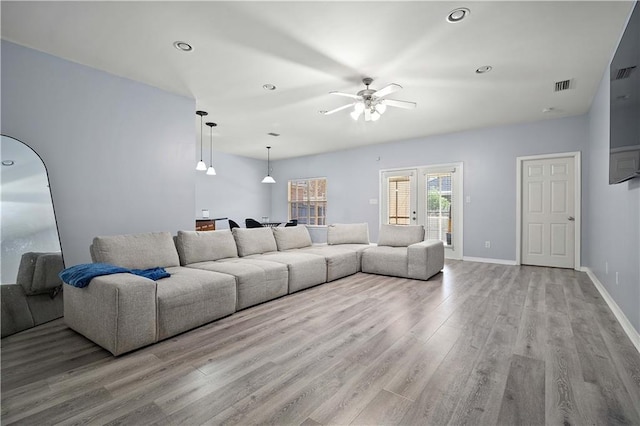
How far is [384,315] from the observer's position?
9.72 feet

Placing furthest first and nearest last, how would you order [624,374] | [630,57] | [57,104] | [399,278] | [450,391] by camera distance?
[399,278]
[57,104]
[630,57]
[624,374]
[450,391]

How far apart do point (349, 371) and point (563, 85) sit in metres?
4.41

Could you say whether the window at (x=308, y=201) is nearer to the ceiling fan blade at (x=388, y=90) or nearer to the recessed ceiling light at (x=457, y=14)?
the ceiling fan blade at (x=388, y=90)

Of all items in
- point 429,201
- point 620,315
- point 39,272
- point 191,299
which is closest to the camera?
point 191,299

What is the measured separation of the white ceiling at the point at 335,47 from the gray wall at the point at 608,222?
0.60m

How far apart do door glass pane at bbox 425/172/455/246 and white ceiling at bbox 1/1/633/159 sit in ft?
6.30

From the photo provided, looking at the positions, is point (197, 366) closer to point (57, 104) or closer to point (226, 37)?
point (226, 37)

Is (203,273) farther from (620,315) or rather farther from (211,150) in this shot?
(211,150)

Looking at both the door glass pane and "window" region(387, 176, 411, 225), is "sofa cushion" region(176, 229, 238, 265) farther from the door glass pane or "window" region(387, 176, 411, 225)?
the door glass pane

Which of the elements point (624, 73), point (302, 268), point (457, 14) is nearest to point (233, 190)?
point (302, 268)

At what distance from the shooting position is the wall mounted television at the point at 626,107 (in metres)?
2.10

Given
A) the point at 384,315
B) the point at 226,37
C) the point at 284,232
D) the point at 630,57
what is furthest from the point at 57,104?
the point at 630,57

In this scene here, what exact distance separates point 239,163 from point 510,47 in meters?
7.20

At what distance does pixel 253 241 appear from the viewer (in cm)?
434
